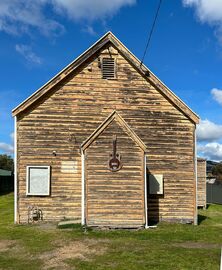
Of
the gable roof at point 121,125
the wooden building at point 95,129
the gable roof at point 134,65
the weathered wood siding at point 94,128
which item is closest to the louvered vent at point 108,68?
the wooden building at point 95,129

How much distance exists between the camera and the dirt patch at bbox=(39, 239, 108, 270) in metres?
10.4

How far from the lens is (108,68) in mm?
19141

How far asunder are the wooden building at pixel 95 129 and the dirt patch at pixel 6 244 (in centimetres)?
449

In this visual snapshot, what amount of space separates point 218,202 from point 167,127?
20718 millimetres

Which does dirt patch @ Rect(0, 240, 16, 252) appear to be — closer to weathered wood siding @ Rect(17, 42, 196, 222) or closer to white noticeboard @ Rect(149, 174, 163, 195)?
weathered wood siding @ Rect(17, 42, 196, 222)

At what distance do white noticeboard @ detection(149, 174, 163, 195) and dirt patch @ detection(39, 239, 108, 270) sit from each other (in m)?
5.80

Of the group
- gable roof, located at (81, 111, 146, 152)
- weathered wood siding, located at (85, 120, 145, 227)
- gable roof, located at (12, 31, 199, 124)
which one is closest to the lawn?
weathered wood siding, located at (85, 120, 145, 227)

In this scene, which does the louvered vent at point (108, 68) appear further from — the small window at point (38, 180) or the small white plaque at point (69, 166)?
the small window at point (38, 180)

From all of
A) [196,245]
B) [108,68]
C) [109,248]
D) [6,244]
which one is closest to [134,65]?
[108,68]

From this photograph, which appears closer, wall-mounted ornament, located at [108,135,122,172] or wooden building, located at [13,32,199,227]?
wall-mounted ornament, located at [108,135,122,172]

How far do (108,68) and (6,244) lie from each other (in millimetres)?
9540

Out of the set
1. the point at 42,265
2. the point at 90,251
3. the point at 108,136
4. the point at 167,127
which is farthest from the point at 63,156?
the point at 42,265

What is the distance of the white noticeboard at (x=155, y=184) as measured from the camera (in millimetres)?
18719

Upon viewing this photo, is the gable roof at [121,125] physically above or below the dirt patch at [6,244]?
above
